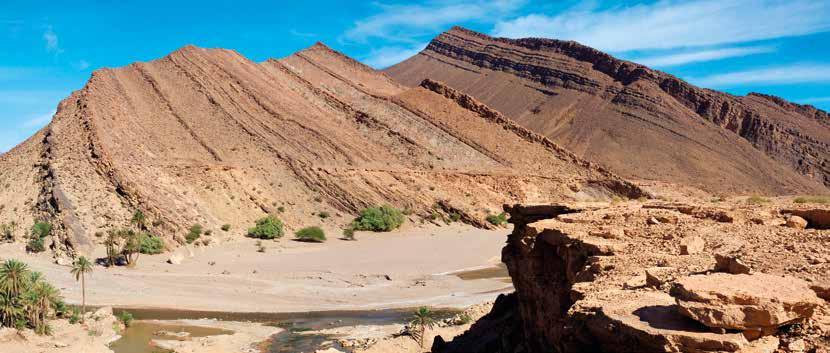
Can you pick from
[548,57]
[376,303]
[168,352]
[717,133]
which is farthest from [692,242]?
[548,57]

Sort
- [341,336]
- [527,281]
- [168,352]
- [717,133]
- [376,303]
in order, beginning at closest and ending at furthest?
[527,281], [168,352], [341,336], [376,303], [717,133]

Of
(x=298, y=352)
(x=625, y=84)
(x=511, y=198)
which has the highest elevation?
(x=625, y=84)

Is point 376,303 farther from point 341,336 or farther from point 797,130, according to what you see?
point 797,130

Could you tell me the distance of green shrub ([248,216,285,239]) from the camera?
4425 centimetres

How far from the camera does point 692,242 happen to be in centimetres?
1069

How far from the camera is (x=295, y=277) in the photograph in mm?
36500

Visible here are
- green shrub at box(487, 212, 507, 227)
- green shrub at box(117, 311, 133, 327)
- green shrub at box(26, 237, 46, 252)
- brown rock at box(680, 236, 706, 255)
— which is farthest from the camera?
green shrub at box(487, 212, 507, 227)

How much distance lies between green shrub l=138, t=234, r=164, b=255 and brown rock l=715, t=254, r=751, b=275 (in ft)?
114

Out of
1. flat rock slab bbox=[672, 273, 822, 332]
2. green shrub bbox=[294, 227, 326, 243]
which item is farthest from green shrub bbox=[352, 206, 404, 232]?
flat rock slab bbox=[672, 273, 822, 332]

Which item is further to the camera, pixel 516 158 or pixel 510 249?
pixel 516 158

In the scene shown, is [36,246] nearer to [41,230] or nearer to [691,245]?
[41,230]

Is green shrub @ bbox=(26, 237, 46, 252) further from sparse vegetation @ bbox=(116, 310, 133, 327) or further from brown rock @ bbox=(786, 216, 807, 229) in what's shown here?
brown rock @ bbox=(786, 216, 807, 229)

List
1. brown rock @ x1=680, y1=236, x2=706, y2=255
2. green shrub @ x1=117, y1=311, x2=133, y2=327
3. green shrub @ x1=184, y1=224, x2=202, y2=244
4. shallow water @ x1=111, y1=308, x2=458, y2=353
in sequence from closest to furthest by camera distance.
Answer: brown rock @ x1=680, y1=236, x2=706, y2=255 → shallow water @ x1=111, y1=308, x2=458, y2=353 → green shrub @ x1=117, y1=311, x2=133, y2=327 → green shrub @ x1=184, y1=224, x2=202, y2=244

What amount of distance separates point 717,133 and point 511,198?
102ft
